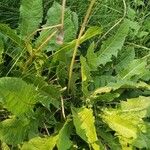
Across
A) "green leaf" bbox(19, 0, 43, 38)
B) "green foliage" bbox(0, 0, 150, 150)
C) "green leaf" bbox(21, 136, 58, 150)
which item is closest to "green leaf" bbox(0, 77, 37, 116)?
"green foliage" bbox(0, 0, 150, 150)

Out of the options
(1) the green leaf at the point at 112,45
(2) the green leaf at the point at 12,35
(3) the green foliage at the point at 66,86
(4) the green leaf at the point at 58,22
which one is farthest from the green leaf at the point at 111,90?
(2) the green leaf at the point at 12,35

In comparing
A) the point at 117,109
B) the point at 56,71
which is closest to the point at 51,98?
the point at 56,71

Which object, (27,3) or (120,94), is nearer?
(27,3)

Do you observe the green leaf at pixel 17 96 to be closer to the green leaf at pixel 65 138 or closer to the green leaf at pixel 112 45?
the green leaf at pixel 65 138

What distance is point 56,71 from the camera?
1.76 m

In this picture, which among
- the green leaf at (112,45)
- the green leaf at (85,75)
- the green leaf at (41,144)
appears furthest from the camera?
the green leaf at (112,45)

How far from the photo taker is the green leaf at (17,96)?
4.74ft

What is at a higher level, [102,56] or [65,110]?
[102,56]

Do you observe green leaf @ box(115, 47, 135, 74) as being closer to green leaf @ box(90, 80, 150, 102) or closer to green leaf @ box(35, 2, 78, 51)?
green leaf @ box(90, 80, 150, 102)

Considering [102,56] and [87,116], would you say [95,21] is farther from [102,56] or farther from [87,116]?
[87,116]

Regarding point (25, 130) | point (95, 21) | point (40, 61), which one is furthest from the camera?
point (95, 21)

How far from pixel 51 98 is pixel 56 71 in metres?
0.14

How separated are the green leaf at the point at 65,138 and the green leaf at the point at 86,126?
52 mm

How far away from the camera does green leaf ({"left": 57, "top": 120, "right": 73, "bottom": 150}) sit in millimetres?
1613
